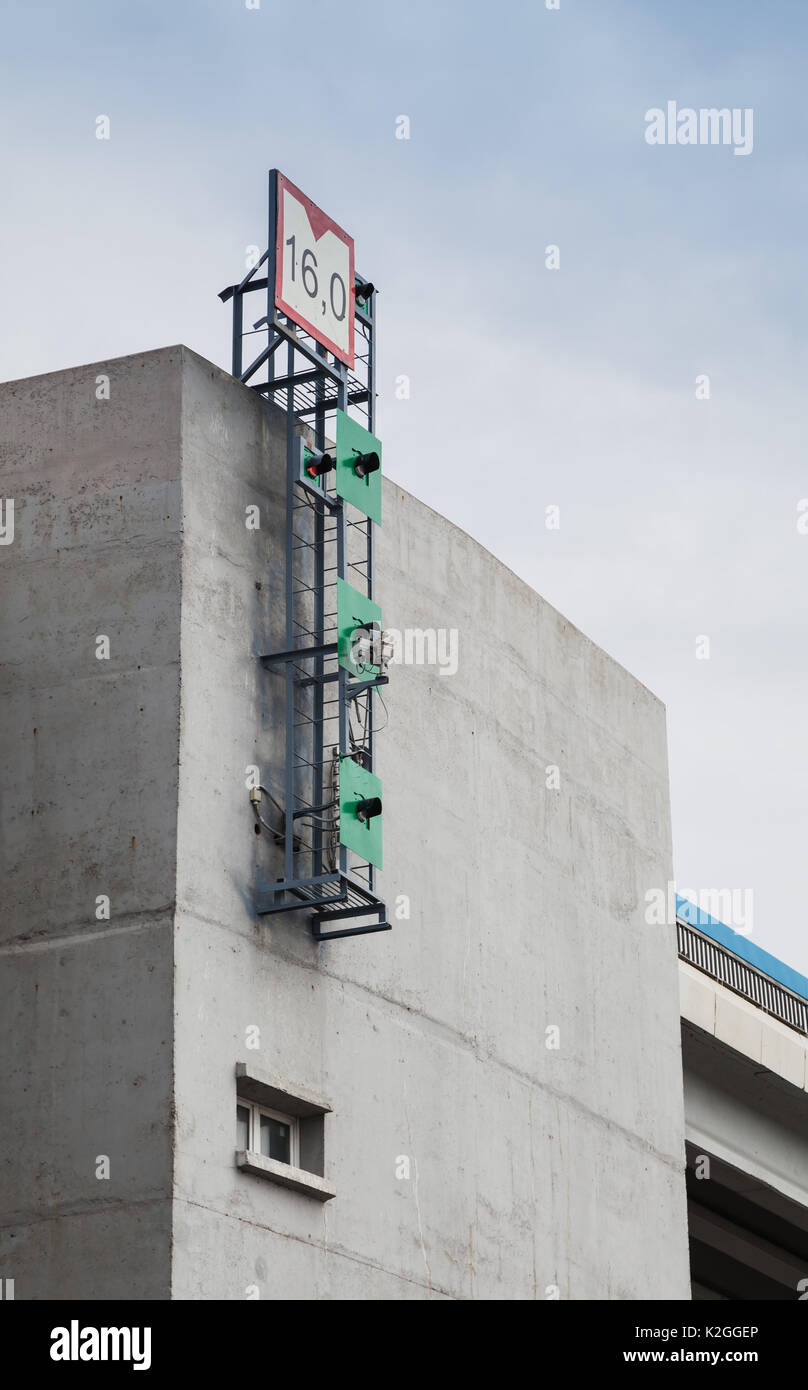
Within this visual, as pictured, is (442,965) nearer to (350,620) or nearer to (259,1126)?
(259,1126)

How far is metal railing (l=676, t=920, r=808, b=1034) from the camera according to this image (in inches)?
1762

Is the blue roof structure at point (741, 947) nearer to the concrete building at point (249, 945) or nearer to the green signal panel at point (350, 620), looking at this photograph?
the concrete building at point (249, 945)

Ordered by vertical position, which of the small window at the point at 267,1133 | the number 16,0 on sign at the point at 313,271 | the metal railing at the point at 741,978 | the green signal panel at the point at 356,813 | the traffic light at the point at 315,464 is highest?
the number 16,0 on sign at the point at 313,271

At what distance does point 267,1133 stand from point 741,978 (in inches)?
741

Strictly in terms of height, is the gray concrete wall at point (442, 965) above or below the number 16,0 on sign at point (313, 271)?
below

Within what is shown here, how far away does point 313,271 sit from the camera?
32812mm

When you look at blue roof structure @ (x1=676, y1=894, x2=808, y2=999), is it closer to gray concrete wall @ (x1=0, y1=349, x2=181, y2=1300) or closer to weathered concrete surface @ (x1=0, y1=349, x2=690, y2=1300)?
weathered concrete surface @ (x1=0, y1=349, x2=690, y2=1300)

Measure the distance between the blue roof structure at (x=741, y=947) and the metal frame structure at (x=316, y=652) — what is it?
45.3 ft

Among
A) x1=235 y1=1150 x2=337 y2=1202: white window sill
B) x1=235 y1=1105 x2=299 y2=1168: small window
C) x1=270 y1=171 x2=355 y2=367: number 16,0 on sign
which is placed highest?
x1=270 y1=171 x2=355 y2=367: number 16,0 on sign

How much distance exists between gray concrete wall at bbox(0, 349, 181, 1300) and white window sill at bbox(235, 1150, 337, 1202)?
4.43 ft

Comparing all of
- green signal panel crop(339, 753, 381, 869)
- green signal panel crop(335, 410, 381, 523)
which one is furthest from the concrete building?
green signal panel crop(339, 753, 381, 869)

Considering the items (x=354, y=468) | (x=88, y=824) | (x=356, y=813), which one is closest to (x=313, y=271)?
(x=354, y=468)

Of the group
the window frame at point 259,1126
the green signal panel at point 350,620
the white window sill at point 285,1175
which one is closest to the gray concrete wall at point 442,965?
the white window sill at point 285,1175

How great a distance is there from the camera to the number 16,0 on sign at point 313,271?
105 ft
